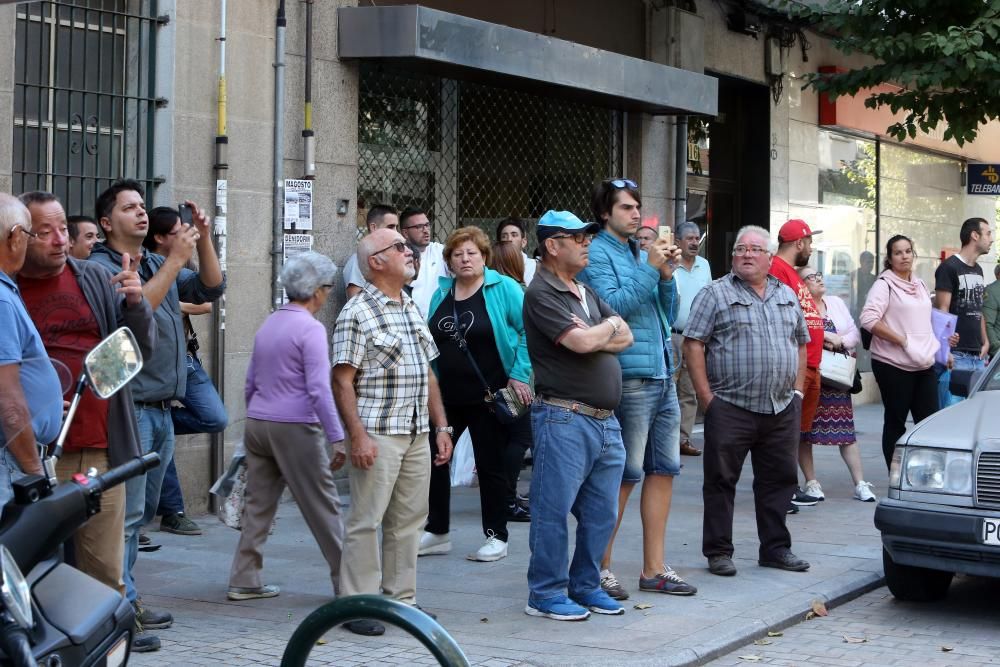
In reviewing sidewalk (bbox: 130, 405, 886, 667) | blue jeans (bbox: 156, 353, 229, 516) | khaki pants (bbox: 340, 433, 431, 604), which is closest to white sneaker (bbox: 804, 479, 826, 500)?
sidewalk (bbox: 130, 405, 886, 667)

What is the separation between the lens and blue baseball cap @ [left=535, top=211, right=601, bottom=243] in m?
6.61

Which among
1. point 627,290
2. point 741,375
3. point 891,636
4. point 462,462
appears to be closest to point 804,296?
point 741,375

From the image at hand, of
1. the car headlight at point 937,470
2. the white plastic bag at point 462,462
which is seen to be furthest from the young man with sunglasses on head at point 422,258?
the car headlight at point 937,470

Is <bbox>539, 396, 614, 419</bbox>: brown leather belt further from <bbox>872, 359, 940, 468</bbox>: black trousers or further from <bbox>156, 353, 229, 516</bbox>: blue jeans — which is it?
<bbox>872, 359, 940, 468</bbox>: black trousers

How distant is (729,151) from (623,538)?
8766 millimetres

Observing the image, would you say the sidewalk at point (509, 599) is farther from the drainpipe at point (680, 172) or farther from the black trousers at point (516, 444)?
the drainpipe at point (680, 172)

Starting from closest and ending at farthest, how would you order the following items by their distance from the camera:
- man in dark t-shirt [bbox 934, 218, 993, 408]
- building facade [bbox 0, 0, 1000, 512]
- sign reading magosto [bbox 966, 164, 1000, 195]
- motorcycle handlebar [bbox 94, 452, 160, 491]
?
motorcycle handlebar [bbox 94, 452, 160, 491] < building facade [bbox 0, 0, 1000, 512] < man in dark t-shirt [bbox 934, 218, 993, 408] < sign reading magosto [bbox 966, 164, 1000, 195]

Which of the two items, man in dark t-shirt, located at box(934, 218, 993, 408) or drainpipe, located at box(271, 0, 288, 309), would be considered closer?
drainpipe, located at box(271, 0, 288, 309)

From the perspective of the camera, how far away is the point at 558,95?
13.0 meters

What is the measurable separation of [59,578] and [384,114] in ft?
26.2

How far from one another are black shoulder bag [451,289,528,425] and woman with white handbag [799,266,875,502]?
282 centimetres

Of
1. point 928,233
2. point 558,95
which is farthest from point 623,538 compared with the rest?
point 928,233

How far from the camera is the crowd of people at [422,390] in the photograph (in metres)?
5.66

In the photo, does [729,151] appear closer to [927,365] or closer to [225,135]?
[927,365]
